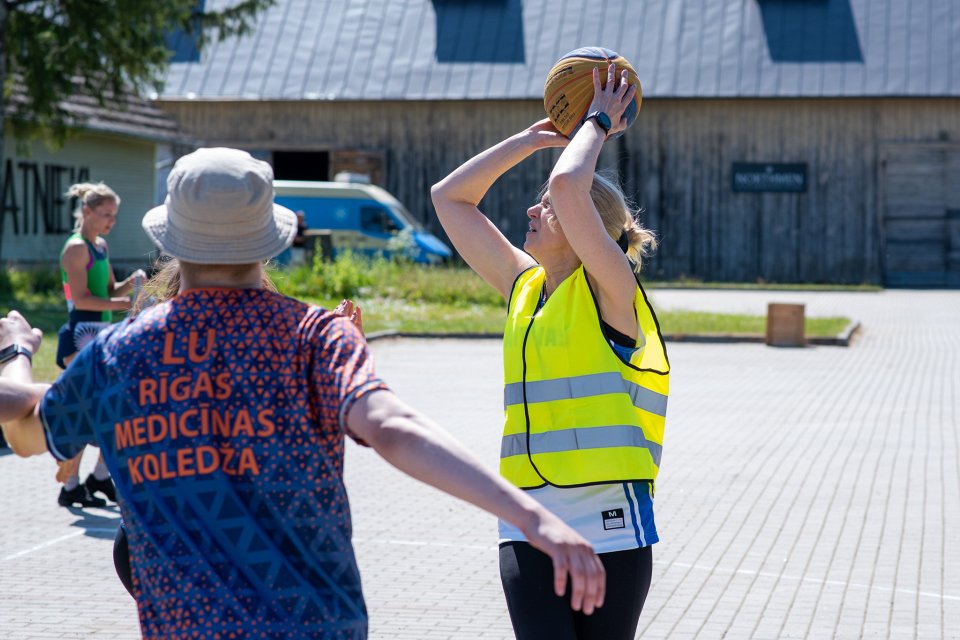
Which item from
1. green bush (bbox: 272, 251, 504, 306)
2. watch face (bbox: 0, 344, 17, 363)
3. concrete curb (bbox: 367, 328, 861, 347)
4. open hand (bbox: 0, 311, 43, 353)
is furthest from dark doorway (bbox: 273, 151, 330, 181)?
watch face (bbox: 0, 344, 17, 363)

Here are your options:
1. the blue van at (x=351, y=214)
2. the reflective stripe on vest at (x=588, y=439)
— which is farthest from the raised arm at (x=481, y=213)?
the blue van at (x=351, y=214)

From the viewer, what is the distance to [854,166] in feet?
112

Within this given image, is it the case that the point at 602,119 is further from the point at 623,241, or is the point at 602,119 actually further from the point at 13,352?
the point at 13,352

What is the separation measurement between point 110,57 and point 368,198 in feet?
26.3

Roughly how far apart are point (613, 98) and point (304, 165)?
3629 centimetres

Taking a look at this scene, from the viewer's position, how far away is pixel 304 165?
3953cm

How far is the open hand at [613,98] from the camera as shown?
3.80m

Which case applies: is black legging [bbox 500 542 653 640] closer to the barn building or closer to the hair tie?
the hair tie

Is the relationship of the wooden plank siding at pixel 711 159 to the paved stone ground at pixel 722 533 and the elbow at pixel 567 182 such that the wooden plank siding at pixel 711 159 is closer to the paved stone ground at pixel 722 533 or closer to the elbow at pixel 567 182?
the paved stone ground at pixel 722 533

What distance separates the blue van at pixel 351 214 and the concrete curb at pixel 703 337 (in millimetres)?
9556

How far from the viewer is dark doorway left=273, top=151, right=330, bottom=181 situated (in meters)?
39.0

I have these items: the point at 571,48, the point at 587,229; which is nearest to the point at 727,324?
the point at 571,48

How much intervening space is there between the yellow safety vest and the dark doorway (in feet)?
117

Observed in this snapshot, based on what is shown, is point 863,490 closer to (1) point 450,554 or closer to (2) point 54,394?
(1) point 450,554
